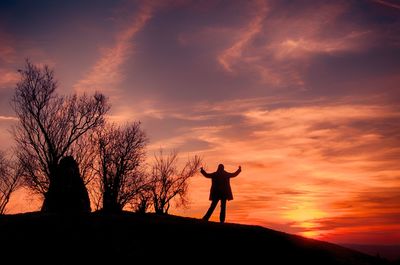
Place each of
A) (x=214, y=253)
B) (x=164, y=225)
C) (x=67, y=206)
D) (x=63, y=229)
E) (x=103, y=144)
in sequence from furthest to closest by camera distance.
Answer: (x=103, y=144) → (x=67, y=206) → (x=164, y=225) → (x=63, y=229) → (x=214, y=253)

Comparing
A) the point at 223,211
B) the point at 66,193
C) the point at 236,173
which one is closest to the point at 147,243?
the point at 223,211

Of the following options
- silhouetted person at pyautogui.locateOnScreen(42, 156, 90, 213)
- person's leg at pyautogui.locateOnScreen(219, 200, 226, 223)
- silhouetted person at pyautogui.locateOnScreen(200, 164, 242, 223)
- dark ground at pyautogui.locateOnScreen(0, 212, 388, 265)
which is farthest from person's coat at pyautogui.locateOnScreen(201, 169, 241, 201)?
silhouetted person at pyautogui.locateOnScreen(42, 156, 90, 213)

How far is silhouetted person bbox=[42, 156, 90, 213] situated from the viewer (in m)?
27.8

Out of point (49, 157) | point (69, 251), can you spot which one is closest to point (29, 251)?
point (69, 251)

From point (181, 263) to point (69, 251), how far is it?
3810 millimetres

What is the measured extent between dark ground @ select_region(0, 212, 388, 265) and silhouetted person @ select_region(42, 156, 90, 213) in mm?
10047

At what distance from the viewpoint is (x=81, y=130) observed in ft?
127

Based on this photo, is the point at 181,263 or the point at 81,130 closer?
the point at 181,263

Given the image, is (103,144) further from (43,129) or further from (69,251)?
(69,251)

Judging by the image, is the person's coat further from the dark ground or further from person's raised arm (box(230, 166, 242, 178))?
the dark ground

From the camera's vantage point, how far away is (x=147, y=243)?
48.3 ft

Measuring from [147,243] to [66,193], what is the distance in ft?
50.0

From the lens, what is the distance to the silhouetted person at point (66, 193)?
91.1 ft

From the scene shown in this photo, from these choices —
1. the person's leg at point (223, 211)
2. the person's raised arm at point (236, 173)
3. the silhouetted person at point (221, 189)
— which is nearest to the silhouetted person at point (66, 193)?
the silhouetted person at point (221, 189)
